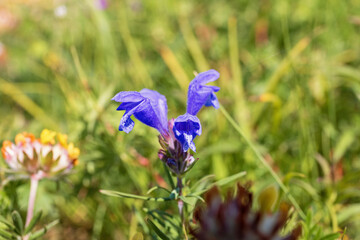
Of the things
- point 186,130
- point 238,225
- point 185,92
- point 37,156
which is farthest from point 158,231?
point 185,92

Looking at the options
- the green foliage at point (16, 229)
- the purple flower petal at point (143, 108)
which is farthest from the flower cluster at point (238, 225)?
the green foliage at point (16, 229)

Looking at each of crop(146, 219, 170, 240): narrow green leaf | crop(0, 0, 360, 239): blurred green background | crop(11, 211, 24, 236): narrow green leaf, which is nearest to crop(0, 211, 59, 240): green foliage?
crop(11, 211, 24, 236): narrow green leaf

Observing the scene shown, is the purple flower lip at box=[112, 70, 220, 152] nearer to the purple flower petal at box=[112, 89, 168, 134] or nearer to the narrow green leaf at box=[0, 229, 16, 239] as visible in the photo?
the purple flower petal at box=[112, 89, 168, 134]

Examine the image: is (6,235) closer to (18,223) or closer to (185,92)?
(18,223)

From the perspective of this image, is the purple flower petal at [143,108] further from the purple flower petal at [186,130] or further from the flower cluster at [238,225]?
the flower cluster at [238,225]

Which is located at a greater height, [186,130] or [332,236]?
[186,130]

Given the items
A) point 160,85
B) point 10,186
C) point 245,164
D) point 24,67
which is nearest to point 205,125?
point 245,164

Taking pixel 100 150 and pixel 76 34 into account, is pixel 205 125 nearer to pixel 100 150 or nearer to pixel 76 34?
pixel 100 150
